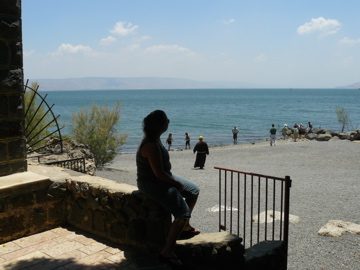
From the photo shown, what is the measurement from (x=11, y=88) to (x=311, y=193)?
1109 centimetres

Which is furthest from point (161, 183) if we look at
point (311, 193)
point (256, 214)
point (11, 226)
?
point (311, 193)

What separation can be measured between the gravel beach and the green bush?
145 centimetres

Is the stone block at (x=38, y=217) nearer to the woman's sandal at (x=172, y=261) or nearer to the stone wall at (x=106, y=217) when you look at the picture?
the stone wall at (x=106, y=217)

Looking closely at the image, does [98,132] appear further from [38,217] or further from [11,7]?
[11,7]

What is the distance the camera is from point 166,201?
382 cm

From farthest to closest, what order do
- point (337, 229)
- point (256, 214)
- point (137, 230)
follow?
1. point (256, 214)
2. point (337, 229)
3. point (137, 230)

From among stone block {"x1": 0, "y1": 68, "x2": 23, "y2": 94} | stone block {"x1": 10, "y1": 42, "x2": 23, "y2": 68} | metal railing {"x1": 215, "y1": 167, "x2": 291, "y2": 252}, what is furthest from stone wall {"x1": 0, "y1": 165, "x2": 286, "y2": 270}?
stone block {"x1": 10, "y1": 42, "x2": 23, "y2": 68}

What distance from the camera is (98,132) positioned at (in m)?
20.8

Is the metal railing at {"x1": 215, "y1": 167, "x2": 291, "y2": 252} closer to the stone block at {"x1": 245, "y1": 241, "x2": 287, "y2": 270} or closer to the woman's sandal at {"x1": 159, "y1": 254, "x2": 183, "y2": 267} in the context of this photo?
the stone block at {"x1": 245, "y1": 241, "x2": 287, "y2": 270}

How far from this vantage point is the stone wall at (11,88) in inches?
180

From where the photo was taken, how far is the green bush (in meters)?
20.6

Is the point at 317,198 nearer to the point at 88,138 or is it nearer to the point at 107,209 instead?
the point at 107,209

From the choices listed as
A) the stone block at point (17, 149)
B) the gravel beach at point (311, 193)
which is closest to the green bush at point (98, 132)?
the gravel beach at point (311, 193)

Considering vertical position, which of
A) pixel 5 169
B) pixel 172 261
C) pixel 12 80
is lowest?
pixel 172 261
